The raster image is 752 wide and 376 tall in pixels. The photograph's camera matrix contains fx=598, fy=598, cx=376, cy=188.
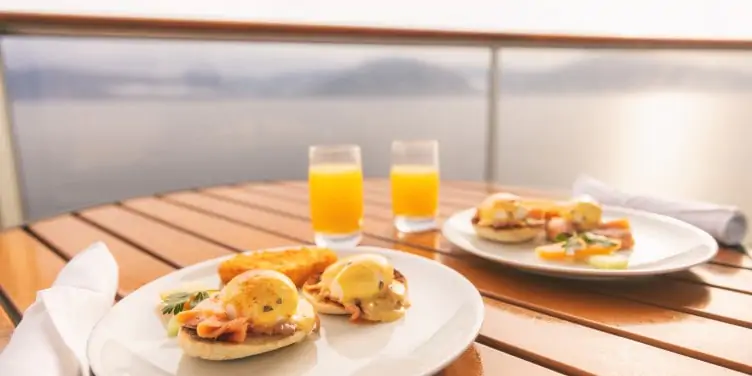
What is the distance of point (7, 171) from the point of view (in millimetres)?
1504

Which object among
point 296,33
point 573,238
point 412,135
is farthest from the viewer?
point 412,135

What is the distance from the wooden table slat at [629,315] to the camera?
0.61 meters

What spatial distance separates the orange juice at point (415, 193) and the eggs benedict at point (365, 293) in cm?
48

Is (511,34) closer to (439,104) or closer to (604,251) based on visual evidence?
(439,104)

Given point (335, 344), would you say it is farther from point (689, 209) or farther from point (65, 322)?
point (689, 209)

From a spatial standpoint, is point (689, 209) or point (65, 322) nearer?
point (65, 322)

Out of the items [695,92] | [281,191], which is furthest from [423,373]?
[695,92]

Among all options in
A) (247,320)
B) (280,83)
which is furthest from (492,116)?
(247,320)

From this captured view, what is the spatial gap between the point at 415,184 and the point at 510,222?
271mm

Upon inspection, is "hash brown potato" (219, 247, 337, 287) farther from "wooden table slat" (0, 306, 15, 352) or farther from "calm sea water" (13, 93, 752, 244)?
"calm sea water" (13, 93, 752, 244)

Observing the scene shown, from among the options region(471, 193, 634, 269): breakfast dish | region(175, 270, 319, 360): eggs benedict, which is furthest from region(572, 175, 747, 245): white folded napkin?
region(175, 270, 319, 360): eggs benedict

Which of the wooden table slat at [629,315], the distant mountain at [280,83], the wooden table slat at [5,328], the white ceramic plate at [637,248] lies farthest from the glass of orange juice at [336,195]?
the distant mountain at [280,83]

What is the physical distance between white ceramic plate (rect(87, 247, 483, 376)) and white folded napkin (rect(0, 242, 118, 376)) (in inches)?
0.9

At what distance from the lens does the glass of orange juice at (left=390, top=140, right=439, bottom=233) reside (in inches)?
46.6
